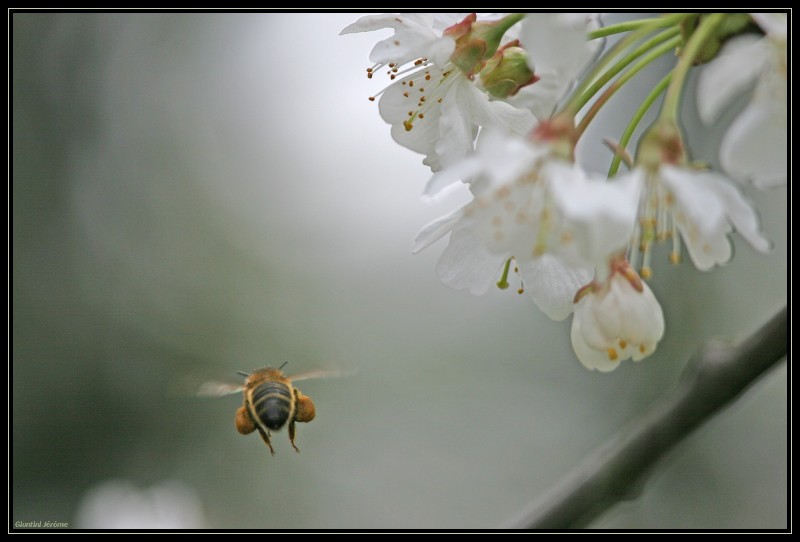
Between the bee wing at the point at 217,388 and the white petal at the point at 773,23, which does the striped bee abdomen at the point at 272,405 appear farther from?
the white petal at the point at 773,23

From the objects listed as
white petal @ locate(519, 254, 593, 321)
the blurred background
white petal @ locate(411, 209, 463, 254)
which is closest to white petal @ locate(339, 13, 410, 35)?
white petal @ locate(411, 209, 463, 254)

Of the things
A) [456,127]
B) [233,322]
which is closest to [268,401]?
[456,127]

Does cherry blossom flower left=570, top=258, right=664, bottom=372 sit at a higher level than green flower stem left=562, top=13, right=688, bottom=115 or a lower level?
lower

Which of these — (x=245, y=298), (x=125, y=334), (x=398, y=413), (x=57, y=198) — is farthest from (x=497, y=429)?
(x=57, y=198)

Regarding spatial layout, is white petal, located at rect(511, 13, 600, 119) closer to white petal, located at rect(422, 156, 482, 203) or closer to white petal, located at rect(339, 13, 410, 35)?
white petal, located at rect(422, 156, 482, 203)

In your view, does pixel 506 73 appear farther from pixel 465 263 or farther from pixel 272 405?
pixel 272 405

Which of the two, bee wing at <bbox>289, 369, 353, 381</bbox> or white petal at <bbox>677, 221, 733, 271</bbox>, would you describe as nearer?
white petal at <bbox>677, 221, 733, 271</bbox>

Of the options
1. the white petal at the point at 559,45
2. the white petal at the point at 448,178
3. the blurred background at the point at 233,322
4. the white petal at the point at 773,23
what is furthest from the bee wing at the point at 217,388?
the blurred background at the point at 233,322

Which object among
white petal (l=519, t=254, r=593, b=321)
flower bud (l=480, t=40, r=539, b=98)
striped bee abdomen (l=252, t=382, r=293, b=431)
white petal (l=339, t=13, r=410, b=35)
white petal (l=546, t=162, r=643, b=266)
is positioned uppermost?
white petal (l=339, t=13, r=410, b=35)
